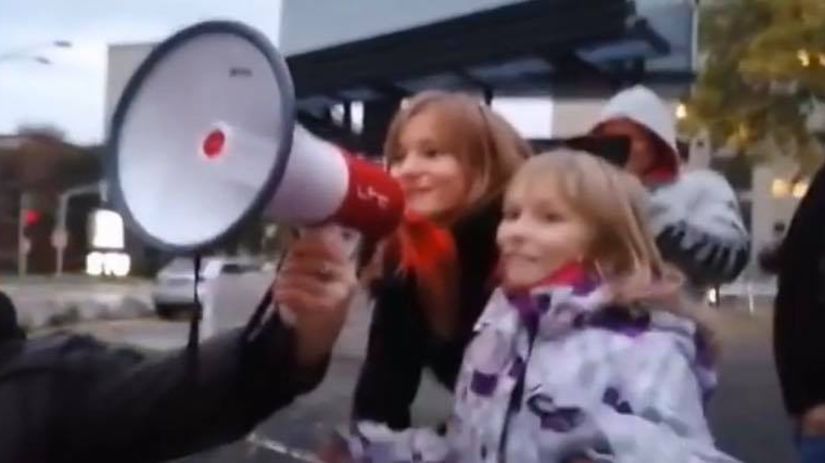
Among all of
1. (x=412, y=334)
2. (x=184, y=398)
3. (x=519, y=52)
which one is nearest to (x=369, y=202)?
(x=184, y=398)

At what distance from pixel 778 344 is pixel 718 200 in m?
0.32

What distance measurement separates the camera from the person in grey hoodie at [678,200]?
266 centimetres

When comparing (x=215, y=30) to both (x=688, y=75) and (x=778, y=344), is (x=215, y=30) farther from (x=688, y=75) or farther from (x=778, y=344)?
(x=688, y=75)

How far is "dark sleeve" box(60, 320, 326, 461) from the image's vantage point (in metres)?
1.71

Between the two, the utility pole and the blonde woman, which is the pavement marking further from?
the utility pole

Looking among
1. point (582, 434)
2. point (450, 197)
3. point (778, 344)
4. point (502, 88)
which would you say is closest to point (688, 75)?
point (502, 88)

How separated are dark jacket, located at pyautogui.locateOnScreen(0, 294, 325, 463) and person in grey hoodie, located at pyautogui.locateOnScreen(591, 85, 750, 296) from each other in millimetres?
900

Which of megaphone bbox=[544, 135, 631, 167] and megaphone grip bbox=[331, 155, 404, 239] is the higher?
megaphone bbox=[544, 135, 631, 167]

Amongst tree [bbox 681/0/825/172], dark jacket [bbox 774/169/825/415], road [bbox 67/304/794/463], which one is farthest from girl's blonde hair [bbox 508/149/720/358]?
tree [bbox 681/0/825/172]

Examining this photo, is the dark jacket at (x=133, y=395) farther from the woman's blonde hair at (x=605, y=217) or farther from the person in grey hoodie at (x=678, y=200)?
the person in grey hoodie at (x=678, y=200)

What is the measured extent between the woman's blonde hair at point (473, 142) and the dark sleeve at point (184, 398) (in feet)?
1.89

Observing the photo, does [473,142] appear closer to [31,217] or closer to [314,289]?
[314,289]

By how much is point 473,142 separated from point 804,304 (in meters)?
0.84

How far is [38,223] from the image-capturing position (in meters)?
1.71
